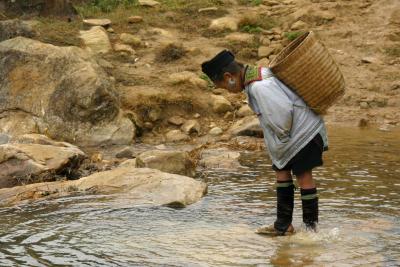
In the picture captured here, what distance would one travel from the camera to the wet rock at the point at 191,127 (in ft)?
37.1

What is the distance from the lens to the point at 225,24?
15930 millimetres

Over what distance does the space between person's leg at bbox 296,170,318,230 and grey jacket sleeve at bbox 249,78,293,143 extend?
358mm

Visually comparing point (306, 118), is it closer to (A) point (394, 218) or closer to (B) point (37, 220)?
(A) point (394, 218)

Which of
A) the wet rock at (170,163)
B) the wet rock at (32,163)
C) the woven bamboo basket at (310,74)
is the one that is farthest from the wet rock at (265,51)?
the woven bamboo basket at (310,74)

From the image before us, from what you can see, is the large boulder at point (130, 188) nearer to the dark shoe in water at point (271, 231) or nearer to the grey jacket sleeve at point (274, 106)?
the dark shoe in water at point (271, 231)

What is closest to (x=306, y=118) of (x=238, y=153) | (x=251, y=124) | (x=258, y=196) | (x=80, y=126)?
(x=258, y=196)

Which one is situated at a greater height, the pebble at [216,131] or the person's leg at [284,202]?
the person's leg at [284,202]

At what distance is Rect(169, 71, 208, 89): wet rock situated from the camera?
41.0 ft

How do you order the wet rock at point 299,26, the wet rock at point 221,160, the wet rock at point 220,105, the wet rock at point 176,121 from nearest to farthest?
the wet rock at point 221,160 < the wet rock at point 176,121 < the wet rock at point 220,105 < the wet rock at point 299,26

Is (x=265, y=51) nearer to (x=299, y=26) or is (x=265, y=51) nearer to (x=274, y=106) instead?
(x=299, y=26)

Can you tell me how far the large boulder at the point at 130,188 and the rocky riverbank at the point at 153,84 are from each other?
0.08 ft

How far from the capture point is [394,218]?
6070 millimetres

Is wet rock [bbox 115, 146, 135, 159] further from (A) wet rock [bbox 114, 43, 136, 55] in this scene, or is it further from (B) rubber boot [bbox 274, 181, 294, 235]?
(A) wet rock [bbox 114, 43, 136, 55]

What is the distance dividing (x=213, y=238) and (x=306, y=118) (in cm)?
112
